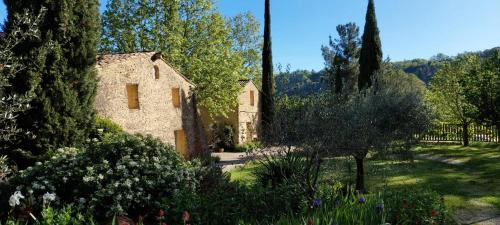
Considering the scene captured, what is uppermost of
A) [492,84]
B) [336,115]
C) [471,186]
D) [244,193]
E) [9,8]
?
[9,8]

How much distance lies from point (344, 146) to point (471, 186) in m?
5.86

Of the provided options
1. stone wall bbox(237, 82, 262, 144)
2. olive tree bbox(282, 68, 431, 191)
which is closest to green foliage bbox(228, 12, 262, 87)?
stone wall bbox(237, 82, 262, 144)

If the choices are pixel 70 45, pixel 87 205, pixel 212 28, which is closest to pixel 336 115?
pixel 87 205

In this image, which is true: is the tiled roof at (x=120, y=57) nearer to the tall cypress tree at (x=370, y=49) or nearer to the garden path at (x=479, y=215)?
the garden path at (x=479, y=215)

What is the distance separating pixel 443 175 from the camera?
45.7 ft

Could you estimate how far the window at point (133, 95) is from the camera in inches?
722

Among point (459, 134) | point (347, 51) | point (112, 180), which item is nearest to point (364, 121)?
point (112, 180)

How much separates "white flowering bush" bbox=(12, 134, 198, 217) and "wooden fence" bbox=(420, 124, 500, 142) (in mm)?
23268

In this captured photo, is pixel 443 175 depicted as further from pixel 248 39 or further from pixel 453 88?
pixel 248 39

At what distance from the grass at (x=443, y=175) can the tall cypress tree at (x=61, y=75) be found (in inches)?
192

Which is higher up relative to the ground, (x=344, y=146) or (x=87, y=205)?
(x=344, y=146)

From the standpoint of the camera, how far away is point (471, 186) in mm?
11664

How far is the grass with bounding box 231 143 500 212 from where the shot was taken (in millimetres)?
9625

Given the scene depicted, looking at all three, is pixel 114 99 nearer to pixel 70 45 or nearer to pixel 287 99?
pixel 70 45
